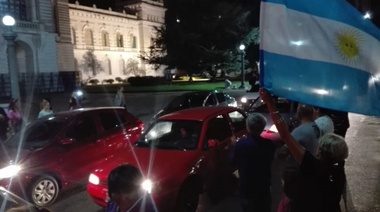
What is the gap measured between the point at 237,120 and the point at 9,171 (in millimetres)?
4343

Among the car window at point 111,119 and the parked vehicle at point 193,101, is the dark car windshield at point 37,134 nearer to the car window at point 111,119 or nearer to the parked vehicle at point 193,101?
the car window at point 111,119

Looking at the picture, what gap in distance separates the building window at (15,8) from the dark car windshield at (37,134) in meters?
39.3

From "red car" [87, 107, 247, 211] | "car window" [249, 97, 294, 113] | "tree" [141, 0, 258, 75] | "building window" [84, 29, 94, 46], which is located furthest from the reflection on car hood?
"building window" [84, 29, 94, 46]

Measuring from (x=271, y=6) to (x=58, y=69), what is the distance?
50398 mm

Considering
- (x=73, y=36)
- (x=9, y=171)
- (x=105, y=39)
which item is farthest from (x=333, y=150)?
(x=105, y=39)

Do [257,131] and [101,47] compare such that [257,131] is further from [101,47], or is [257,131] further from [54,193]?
[101,47]

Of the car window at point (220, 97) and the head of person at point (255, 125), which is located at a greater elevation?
the head of person at point (255, 125)

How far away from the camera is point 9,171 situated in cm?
631

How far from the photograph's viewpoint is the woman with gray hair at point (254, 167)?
4059mm

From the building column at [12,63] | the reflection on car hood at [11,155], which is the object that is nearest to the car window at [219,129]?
the reflection on car hood at [11,155]

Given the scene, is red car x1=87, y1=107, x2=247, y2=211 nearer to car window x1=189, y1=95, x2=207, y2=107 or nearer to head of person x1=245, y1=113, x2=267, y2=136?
head of person x1=245, y1=113, x2=267, y2=136

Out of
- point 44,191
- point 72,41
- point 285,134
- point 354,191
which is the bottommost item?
point 354,191

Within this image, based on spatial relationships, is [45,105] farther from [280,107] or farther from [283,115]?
[280,107]

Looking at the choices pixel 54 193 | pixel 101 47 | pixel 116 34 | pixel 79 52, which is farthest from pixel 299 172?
pixel 116 34
